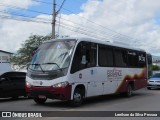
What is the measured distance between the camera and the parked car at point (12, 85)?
18.3m

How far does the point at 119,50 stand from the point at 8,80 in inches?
260

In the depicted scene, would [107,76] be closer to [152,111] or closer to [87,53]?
[87,53]

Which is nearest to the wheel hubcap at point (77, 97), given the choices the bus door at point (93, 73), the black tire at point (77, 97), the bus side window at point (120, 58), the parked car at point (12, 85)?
the black tire at point (77, 97)

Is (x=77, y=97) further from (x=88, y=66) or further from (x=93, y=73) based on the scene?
(x=93, y=73)

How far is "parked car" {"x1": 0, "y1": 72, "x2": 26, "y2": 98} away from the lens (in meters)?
18.3

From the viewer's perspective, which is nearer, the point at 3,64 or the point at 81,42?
the point at 81,42

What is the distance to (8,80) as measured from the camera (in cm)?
1877

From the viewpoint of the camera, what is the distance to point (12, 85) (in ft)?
61.6

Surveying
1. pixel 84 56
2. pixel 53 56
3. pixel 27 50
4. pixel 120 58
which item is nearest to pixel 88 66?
pixel 84 56

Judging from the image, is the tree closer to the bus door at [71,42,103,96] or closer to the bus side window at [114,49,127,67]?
the bus side window at [114,49,127,67]

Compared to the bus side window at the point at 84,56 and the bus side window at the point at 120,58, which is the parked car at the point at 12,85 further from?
the bus side window at the point at 120,58

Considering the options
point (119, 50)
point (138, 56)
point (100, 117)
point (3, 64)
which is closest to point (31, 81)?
point (100, 117)

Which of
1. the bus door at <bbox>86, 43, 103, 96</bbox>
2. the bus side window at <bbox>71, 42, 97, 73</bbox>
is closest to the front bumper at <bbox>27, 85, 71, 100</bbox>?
the bus side window at <bbox>71, 42, 97, 73</bbox>

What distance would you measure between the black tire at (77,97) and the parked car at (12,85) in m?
4.16
